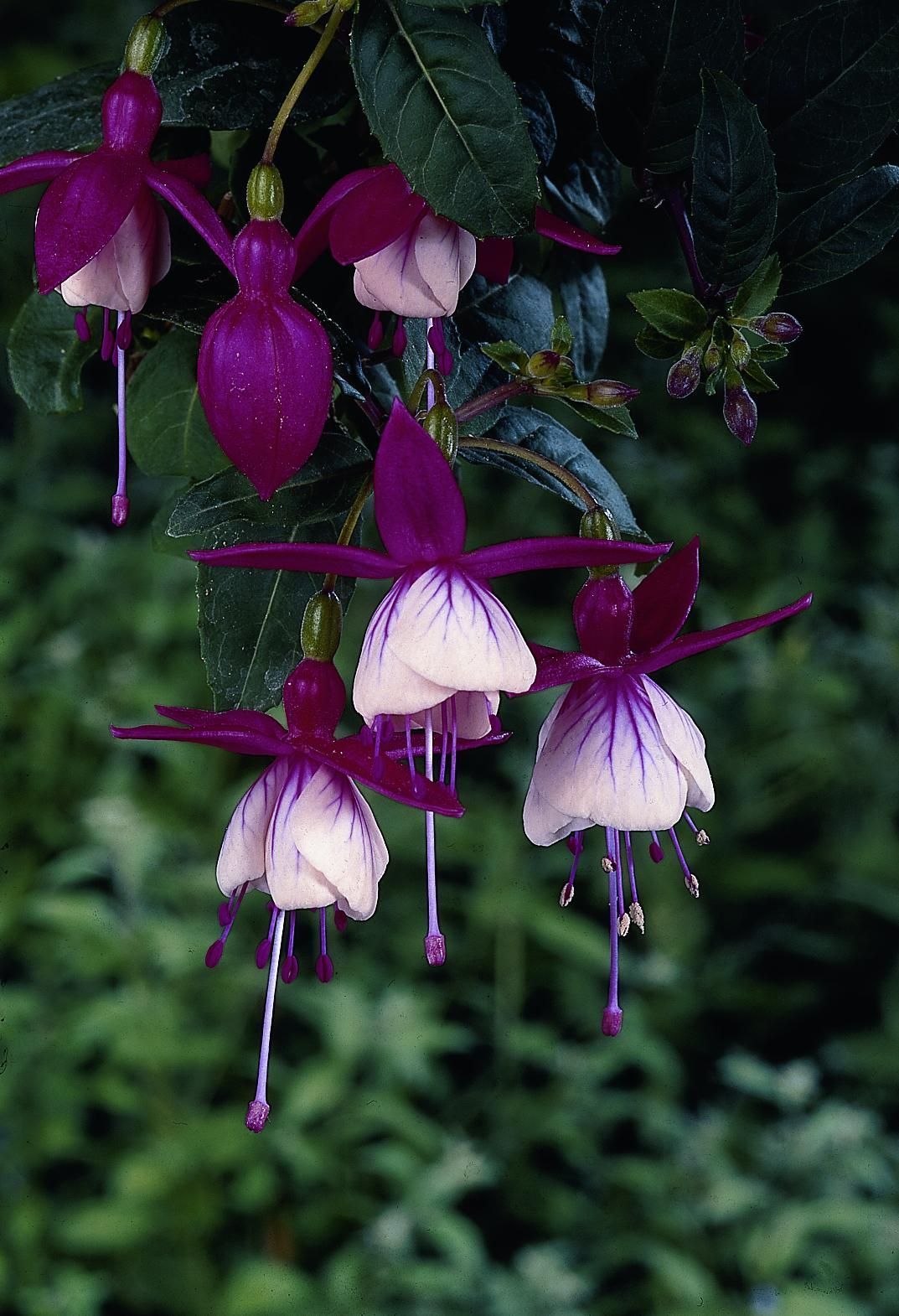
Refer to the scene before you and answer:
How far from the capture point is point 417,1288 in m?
1.12

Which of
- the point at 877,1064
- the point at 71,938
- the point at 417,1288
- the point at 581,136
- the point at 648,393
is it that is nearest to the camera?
the point at 581,136

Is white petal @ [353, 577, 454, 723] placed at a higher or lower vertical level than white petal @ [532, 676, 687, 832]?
higher

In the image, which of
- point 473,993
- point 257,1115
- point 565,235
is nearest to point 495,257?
point 565,235

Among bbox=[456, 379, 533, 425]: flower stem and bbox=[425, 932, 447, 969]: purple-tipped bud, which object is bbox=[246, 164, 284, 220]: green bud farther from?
bbox=[425, 932, 447, 969]: purple-tipped bud

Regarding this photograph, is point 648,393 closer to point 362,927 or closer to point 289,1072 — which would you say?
point 362,927

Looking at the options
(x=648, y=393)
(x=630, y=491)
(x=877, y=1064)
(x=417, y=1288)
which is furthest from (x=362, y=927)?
(x=648, y=393)

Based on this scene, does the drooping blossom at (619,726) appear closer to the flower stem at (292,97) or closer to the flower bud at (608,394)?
the flower bud at (608,394)

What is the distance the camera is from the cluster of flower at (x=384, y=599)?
35 centimetres

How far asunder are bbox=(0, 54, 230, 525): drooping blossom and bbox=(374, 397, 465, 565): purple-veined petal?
7 centimetres

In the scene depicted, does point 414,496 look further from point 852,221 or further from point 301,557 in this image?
point 852,221

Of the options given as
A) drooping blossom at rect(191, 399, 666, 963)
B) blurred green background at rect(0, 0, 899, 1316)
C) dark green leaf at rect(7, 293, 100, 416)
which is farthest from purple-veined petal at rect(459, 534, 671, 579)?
blurred green background at rect(0, 0, 899, 1316)

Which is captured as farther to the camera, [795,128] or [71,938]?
[71,938]

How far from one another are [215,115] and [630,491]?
1.52m

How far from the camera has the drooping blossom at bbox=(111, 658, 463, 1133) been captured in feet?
1.25
